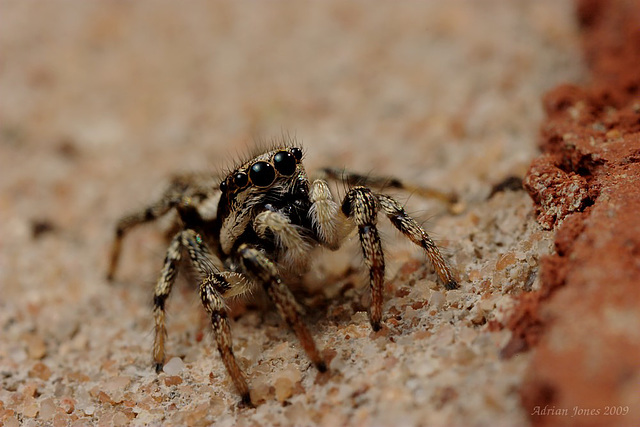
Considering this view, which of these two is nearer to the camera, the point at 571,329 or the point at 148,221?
the point at 571,329

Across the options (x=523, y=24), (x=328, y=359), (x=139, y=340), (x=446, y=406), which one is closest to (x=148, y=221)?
(x=139, y=340)

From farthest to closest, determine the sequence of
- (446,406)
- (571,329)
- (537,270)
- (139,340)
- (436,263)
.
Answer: (139,340)
(436,263)
(537,270)
(446,406)
(571,329)

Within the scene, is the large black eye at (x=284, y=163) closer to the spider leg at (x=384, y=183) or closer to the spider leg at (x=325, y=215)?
the spider leg at (x=325, y=215)

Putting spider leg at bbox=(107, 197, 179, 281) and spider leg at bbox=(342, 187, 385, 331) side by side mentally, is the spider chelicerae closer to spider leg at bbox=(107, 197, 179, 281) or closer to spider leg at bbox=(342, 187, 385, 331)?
spider leg at bbox=(342, 187, 385, 331)

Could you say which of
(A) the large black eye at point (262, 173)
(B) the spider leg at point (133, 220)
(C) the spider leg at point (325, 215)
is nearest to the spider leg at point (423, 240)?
(C) the spider leg at point (325, 215)

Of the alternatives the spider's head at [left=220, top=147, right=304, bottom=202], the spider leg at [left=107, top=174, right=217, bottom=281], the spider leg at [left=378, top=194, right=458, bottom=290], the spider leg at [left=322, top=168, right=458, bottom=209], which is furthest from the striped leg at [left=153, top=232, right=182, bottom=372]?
the spider leg at [left=378, top=194, right=458, bottom=290]

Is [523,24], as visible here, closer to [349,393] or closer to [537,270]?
[537,270]

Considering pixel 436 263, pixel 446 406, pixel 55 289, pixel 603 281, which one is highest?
pixel 55 289

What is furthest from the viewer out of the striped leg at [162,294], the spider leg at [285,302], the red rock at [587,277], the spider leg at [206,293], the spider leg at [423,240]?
the striped leg at [162,294]
